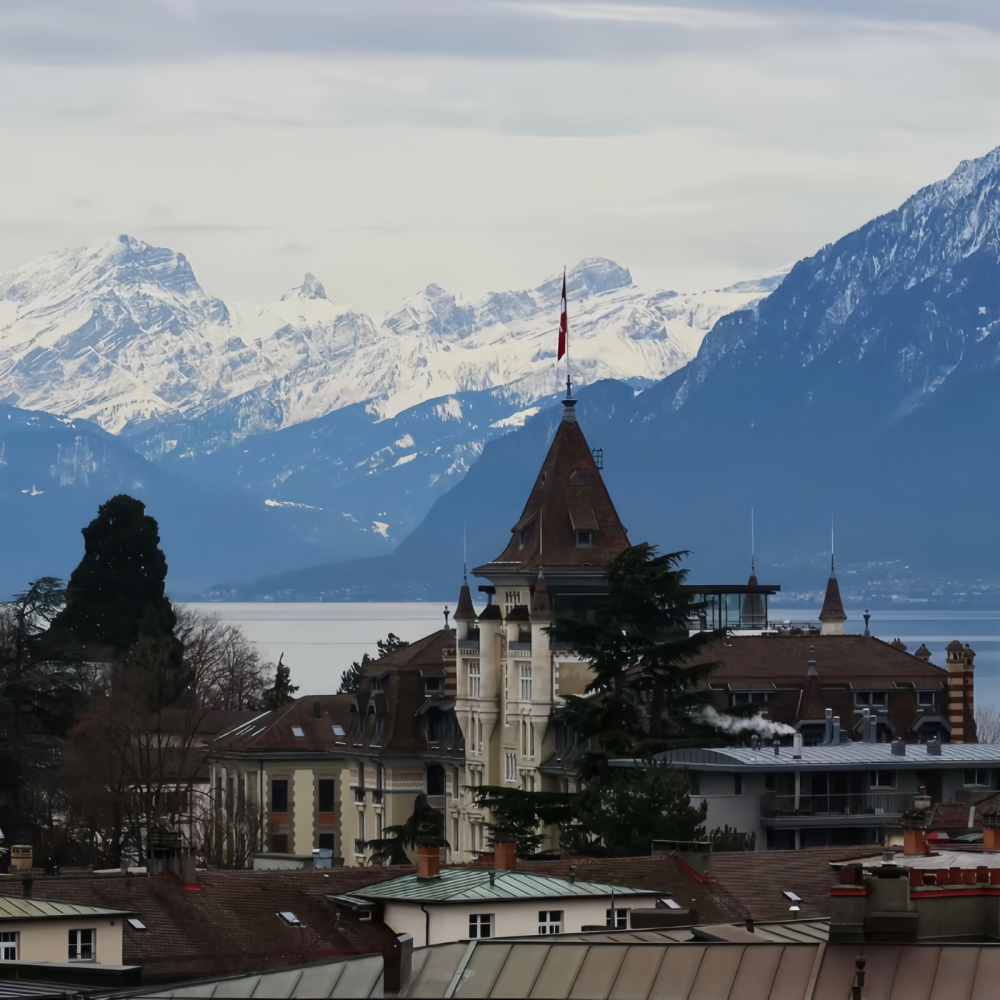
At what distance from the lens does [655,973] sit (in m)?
21.4

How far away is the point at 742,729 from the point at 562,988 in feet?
218

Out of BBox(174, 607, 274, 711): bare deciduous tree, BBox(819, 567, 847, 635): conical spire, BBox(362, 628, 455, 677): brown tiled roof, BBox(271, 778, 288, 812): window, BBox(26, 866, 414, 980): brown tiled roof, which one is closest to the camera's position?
BBox(26, 866, 414, 980): brown tiled roof

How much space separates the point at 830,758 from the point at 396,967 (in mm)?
58105

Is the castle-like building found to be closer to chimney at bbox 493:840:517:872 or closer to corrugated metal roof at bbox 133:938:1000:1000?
chimney at bbox 493:840:517:872

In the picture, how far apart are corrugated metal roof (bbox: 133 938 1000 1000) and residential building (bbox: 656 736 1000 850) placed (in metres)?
53.1

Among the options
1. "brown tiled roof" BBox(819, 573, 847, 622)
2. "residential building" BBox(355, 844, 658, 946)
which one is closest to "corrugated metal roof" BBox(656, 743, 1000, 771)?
"residential building" BBox(355, 844, 658, 946)

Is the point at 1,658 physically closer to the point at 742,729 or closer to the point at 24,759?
the point at 24,759

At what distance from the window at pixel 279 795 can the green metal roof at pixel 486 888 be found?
67.5 meters

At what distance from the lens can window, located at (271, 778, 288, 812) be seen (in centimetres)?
11175

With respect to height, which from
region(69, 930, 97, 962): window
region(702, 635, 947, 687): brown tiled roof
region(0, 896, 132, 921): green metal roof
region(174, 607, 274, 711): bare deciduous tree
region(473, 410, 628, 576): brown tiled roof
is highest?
region(473, 410, 628, 576): brown tiled roof

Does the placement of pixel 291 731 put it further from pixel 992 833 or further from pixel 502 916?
pixel 992 833

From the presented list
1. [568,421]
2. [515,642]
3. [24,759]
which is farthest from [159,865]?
[568,421]

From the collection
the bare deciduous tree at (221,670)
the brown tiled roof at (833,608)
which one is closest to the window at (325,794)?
the bare deciduous tree at (221,670)

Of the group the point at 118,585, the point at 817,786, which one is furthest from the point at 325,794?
the point at 817,786
